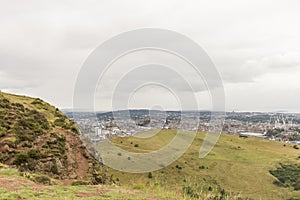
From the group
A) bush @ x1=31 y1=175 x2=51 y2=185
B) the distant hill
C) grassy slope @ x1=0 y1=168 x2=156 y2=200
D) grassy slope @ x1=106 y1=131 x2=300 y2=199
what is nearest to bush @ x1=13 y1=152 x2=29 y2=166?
the distant hill

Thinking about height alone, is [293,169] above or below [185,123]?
below

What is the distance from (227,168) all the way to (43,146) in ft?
183

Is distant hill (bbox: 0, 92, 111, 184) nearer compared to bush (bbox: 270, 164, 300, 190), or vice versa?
distant hill (bbox: 0, 92, 111, 184)

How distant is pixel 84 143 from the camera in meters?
22.2

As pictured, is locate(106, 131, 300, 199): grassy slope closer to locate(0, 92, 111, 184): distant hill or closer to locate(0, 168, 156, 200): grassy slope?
locate(0, 92, 111, 184): distant hill

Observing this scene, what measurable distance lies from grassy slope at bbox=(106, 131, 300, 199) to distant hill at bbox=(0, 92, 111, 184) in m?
12.7

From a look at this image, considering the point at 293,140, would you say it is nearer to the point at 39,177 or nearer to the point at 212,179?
the point at 212,179

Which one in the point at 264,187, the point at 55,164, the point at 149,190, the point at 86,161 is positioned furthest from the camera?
the point at 264,187

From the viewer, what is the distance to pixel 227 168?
225 feet

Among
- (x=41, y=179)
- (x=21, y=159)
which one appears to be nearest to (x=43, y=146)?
(x=21, y=159)

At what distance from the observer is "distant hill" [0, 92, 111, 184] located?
58.2 feet

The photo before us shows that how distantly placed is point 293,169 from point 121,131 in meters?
61.9

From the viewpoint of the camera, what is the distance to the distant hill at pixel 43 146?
1773cm

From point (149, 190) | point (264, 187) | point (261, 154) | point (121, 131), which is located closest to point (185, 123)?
point (121, 131)
